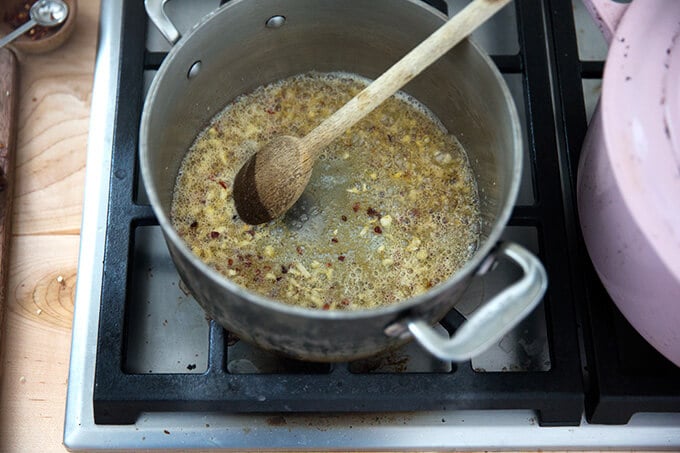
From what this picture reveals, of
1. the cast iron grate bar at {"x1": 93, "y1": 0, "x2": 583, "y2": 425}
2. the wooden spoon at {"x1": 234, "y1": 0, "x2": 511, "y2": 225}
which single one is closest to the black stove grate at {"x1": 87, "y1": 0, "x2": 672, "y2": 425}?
the cast iron grate bar at {"x1": 93, "y1": 0, "x2": 583, "y2": 425}

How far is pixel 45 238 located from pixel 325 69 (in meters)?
0.34

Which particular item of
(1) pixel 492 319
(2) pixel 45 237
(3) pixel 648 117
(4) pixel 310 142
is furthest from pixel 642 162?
(2) pixel 45 237

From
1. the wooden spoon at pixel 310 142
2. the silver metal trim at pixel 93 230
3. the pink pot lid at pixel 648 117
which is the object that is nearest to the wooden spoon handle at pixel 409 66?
the wooden spoon at pixel 310 142

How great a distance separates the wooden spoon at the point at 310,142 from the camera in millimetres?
643

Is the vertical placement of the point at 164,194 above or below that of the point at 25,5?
below

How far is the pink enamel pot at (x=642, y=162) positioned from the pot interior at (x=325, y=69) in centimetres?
7

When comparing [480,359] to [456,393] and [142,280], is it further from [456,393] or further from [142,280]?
[142,280]

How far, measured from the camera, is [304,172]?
0.70 metres

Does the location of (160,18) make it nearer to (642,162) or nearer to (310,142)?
(310,142)

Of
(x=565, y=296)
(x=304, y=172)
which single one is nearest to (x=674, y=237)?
(x=565, y=296)

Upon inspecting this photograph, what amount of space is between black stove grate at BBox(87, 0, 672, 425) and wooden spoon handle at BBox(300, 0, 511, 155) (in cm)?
17

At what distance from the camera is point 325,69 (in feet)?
2.71

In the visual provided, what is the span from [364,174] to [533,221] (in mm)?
171

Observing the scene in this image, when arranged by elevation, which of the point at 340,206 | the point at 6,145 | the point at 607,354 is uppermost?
the point at 6,145
